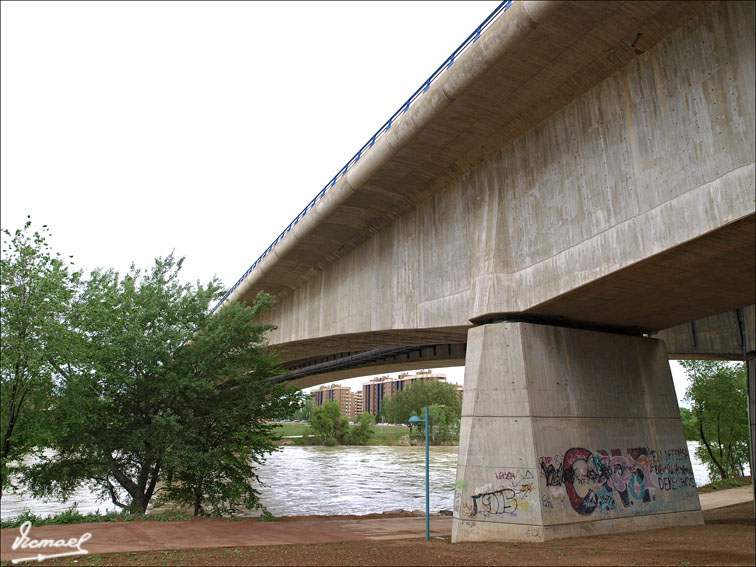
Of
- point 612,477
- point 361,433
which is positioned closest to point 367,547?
point 612,477

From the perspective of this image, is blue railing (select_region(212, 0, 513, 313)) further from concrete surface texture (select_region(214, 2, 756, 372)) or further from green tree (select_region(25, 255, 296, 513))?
green tree (select_region(25, 255, 296, 513))

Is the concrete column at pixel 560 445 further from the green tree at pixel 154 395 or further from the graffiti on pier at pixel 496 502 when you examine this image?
the green tree at pixel 154 395

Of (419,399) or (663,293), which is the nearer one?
(663,293)

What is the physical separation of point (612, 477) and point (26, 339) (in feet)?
53.0

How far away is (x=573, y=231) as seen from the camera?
41.4ft

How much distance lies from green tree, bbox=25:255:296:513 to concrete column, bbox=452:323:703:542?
946 cm

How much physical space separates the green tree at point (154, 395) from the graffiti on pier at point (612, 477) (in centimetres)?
1095

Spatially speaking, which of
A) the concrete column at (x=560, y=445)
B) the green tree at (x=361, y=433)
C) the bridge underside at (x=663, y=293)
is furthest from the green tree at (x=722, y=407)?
the green tree at (x=361, y=433)

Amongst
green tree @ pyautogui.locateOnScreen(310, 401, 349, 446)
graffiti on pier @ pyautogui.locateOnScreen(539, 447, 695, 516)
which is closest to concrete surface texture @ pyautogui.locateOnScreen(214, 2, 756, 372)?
graffiti on pier @ pyautogui.locateOnScreen(539, 447, 695, 516)

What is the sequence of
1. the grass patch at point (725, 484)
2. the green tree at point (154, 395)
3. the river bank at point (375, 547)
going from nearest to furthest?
1. the river bank at point (375, 547)
2. the green tree at point (154, 395)
3. the grass patch at point (725, 484)

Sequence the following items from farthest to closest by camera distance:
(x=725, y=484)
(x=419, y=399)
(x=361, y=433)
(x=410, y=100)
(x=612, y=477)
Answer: (x=419, y=399), (x=361, y=433), (x=725, y=484), (x=410, y=100), (x=612, y=477)

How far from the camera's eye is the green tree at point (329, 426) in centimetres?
9419

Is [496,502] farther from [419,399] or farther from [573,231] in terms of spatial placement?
[419,399]

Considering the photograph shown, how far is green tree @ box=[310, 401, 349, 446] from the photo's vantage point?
94.2 m
